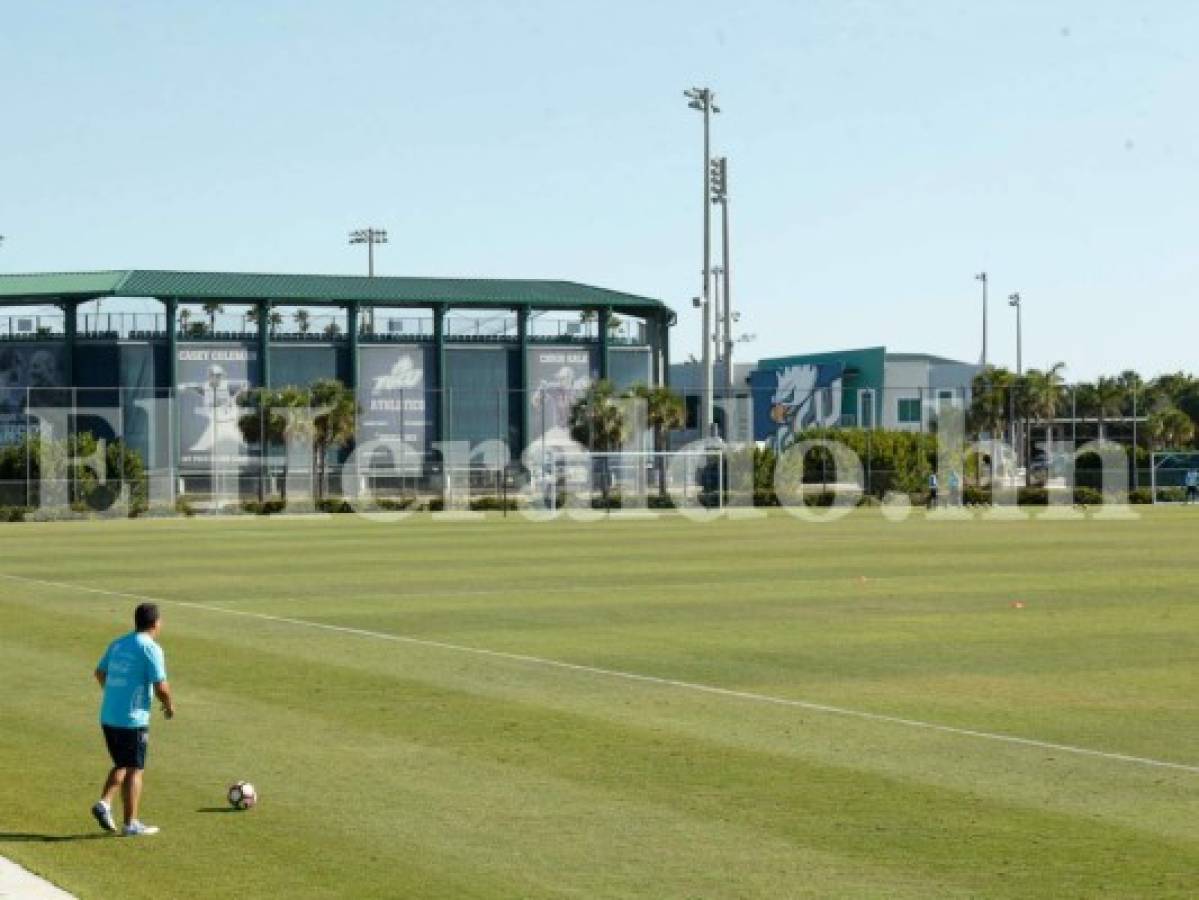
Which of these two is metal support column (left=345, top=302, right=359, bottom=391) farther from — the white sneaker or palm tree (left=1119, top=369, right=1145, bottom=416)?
the white sneaker

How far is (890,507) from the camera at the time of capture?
7556 cm

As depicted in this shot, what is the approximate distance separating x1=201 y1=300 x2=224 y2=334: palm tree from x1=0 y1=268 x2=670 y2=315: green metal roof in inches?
54.9

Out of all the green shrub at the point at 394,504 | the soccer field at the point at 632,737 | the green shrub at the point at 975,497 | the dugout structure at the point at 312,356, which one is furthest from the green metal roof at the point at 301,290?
the soccer field at the point at 632,737

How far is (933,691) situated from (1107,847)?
724 centimetres

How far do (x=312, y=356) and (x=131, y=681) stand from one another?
92.5m

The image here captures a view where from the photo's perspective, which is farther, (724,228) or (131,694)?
(724,228)

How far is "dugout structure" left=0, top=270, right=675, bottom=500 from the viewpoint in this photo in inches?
3883

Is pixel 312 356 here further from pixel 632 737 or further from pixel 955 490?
pixel 632 737

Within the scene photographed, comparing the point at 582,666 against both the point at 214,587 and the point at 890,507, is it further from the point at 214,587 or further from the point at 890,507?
the point at 890,507

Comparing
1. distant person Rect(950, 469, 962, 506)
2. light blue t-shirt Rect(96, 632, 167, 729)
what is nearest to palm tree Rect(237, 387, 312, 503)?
distant person Rect(950, 469, 962, 506)

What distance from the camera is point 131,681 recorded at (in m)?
12.0

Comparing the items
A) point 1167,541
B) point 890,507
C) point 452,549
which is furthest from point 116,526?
point 1167,541

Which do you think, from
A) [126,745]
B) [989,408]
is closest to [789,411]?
[989,408]

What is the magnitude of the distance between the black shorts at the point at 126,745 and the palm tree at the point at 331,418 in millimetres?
77388
